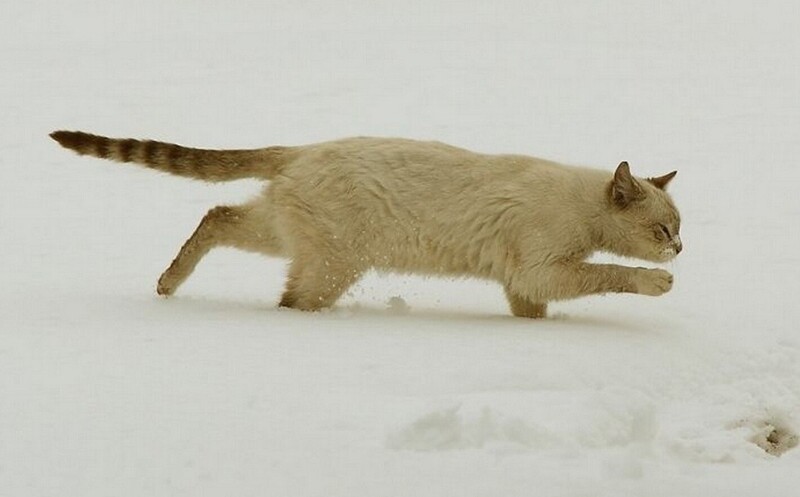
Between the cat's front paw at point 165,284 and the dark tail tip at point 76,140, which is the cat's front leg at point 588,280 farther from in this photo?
the dark tail tip at point 76,140

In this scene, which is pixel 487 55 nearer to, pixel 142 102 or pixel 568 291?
pixel 142 102

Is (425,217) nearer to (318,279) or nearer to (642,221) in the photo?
(318,279)

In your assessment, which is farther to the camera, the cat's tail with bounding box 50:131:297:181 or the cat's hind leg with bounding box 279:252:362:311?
the cat's tail with bounding box 50:131:297:181

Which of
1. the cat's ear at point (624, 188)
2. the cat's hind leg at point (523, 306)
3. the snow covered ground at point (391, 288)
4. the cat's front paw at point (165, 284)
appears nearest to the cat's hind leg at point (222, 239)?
the cat's front paw at point (165, 284)

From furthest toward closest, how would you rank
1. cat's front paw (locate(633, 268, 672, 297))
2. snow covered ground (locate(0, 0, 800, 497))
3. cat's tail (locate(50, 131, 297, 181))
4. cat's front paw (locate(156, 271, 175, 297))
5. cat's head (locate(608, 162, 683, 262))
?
cat's front paw (locate(156, 271, 175, 297)) → cat's tail (locate(50, 131, 297, 181)) → cat's head (locate(608, 162, 683, 262)) → cat's front paw (locate(633, 268, 672, 297)) → snow covered ground (locate(0, 0, 800, 497))

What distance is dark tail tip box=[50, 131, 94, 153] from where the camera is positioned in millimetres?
6613

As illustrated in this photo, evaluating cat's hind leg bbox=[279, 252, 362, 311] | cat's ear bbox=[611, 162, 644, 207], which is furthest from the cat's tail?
cat's ear bbox=[611, 162, 644, 207]

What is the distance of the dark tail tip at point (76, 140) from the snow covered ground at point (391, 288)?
771 mm

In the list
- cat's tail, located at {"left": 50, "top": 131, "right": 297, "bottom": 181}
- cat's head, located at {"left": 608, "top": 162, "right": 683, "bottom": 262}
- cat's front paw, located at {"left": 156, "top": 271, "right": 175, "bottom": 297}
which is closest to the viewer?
cat's head, located at {"left": 608, "top": 162, "right": 683, "bottom": 262}

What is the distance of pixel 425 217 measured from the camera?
652 cm

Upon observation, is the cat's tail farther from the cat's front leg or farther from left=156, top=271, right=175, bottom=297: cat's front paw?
the cat's front leg

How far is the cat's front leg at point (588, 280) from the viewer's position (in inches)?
248

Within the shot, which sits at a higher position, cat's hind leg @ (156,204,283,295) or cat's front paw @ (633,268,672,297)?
cat's front paw @ (633,268,672,297)

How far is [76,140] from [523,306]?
2387 millimetres
